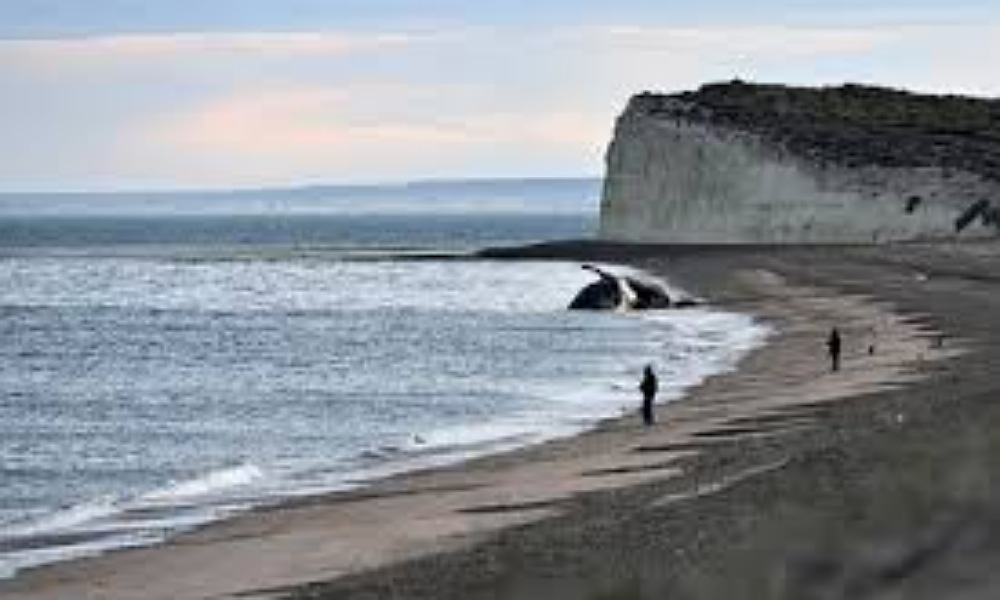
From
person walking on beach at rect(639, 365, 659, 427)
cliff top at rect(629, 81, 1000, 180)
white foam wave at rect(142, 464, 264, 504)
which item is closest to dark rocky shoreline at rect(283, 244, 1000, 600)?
person walking on beach at rect(639, 365, 659, 427)

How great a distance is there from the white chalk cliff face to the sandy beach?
2736 inches

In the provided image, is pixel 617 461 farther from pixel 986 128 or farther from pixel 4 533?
pixel 986 128

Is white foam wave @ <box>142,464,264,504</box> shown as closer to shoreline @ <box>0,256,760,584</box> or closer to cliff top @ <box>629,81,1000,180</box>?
shoreline @ <box>0,256,760,584</box>

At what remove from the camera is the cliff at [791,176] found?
354ft

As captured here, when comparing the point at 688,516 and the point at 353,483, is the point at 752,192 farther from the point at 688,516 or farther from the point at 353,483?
the point at 688,516

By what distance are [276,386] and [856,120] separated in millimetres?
89671

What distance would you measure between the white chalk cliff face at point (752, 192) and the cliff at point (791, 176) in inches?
3.0

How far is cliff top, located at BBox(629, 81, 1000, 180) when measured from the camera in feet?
369

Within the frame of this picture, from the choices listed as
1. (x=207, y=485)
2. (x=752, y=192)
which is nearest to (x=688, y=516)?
(x=207, y=485)

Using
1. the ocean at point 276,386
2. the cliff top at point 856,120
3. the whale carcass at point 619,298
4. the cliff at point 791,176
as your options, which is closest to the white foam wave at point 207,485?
the ocean at point 276,386

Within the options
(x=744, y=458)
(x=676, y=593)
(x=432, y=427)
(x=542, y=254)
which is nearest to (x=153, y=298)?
(x=542, y=254)

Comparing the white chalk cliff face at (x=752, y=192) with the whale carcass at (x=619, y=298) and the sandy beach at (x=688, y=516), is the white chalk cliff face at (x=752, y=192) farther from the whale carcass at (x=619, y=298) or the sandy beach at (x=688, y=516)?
the sandy beach at (x=688, y=516)

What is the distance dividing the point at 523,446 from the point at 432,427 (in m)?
4.87

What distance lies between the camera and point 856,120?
128125mm
